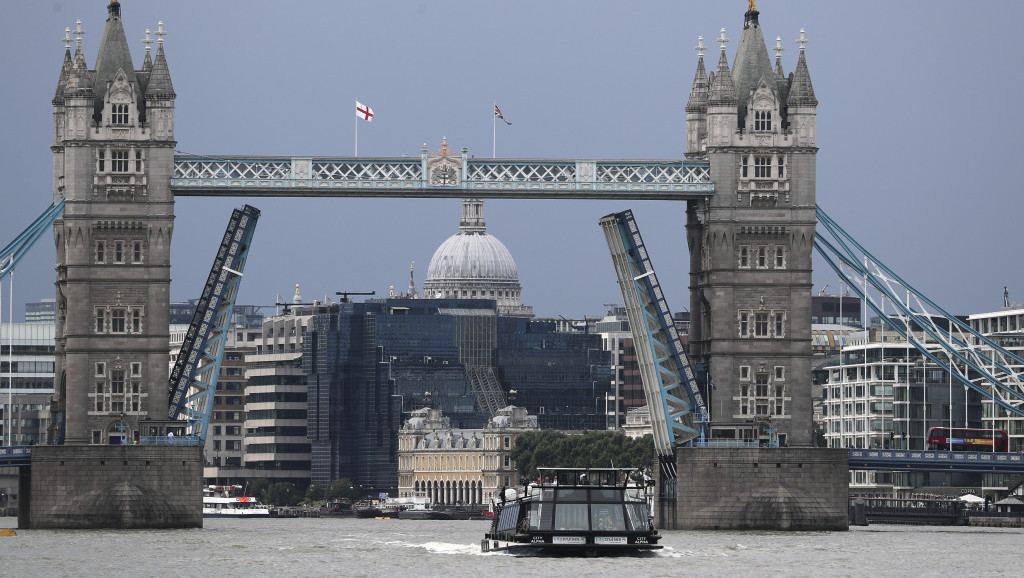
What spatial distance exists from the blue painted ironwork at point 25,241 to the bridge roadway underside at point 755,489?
3449 centimetres

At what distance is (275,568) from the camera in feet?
322

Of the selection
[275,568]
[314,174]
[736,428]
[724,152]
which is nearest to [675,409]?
[736,428]

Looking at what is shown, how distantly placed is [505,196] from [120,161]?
19.7 m

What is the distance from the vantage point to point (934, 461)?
454 feet

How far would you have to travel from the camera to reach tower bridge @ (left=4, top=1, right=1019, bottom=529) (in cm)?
13138

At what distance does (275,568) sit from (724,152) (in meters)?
44.5

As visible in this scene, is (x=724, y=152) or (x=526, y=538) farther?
(x=724, y=152)

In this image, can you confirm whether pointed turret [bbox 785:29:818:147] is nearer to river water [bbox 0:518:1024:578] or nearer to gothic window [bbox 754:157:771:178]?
gothic window [bbox 754:157:771:178]

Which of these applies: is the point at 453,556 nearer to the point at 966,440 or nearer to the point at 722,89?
the point at 722,89

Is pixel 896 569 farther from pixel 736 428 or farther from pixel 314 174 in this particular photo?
pixel 314 174

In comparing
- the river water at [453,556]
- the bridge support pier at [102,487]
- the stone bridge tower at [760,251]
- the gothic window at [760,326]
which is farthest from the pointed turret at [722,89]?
the bridge support pier at [102,487]

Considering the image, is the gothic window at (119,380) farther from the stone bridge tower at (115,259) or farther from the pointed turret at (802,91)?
the pointed turret at (802,91)

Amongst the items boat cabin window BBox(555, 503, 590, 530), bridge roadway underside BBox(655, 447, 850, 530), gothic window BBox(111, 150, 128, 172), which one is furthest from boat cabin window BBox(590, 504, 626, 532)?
gothic window BBox(111, 150, 128, 172)

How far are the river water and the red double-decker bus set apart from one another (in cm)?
2179
